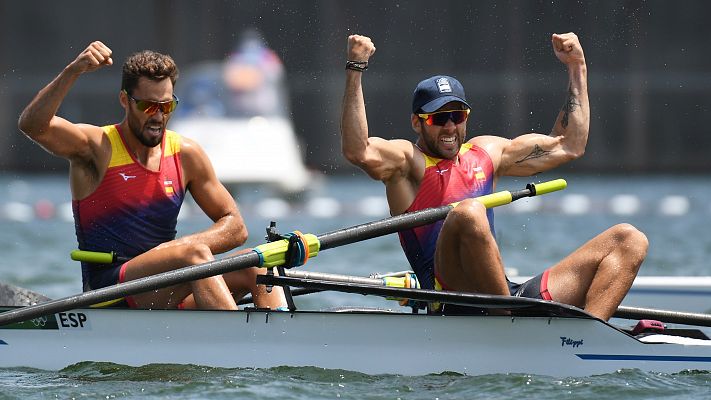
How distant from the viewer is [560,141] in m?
7.40

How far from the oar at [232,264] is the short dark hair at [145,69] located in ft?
3.56

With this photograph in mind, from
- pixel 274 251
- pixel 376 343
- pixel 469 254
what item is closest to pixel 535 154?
pixel 469 254

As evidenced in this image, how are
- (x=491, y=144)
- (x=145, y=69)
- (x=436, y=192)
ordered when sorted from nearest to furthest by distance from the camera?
(x=145, y=69) < (x=436, y=192) < (x=491, y=144)

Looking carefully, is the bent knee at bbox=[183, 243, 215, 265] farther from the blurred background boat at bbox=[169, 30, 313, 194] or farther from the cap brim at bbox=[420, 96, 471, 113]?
the blurred background boat at bbox=[169, 30, 313, 194]

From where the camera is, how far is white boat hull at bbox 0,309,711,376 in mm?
6508

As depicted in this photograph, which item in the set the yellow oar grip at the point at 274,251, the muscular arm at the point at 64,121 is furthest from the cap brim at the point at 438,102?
the muscular arm at the point at 64,121

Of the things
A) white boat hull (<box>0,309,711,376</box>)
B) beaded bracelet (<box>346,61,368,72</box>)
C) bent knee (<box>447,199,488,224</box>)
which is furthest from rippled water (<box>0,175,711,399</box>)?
beaded bracelet (<box>346,61,368,72</box>)

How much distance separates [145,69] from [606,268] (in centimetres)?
259

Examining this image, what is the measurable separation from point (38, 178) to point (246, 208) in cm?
715

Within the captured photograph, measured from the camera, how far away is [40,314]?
21.2ft

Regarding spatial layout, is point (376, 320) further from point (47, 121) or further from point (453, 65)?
point (453, 65)

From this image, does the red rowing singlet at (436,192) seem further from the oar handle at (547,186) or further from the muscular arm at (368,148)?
the oar handle at (547,186)

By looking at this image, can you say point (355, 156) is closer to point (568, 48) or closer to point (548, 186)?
point (548, 186)

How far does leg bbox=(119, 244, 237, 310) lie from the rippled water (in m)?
0.36
